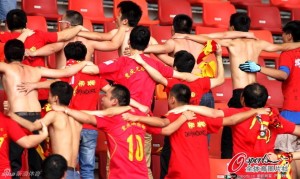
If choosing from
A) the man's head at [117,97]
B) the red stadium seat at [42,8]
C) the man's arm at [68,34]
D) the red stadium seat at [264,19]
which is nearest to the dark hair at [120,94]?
the man's head at [117,97]

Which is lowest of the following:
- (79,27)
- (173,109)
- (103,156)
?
(103,156)

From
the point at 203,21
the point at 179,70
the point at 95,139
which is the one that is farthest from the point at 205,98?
the point at 203,21

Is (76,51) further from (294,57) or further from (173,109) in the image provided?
(294,57)

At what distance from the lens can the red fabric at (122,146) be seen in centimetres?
Result: 929

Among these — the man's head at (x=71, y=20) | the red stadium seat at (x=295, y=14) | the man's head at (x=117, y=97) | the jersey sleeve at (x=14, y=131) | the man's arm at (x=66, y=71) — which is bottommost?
the jersey sleeve at (x=14, y=131)

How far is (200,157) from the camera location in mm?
9727

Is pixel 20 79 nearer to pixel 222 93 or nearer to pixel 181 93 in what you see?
pixel 181 93

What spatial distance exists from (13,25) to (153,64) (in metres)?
1.73

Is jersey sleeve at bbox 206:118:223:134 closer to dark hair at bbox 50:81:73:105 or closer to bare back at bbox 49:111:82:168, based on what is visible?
bare back at bbox 49:111:82:168

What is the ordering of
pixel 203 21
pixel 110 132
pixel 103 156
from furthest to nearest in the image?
pixel 203 21, pixel 103 156, pixel 110 132

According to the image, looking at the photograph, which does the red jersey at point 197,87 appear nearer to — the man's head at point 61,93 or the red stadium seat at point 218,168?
the red stadium seat at point 218,168

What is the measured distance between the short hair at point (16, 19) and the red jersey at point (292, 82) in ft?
9.98

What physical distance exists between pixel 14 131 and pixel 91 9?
182 inches

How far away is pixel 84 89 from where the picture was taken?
1055 cm
